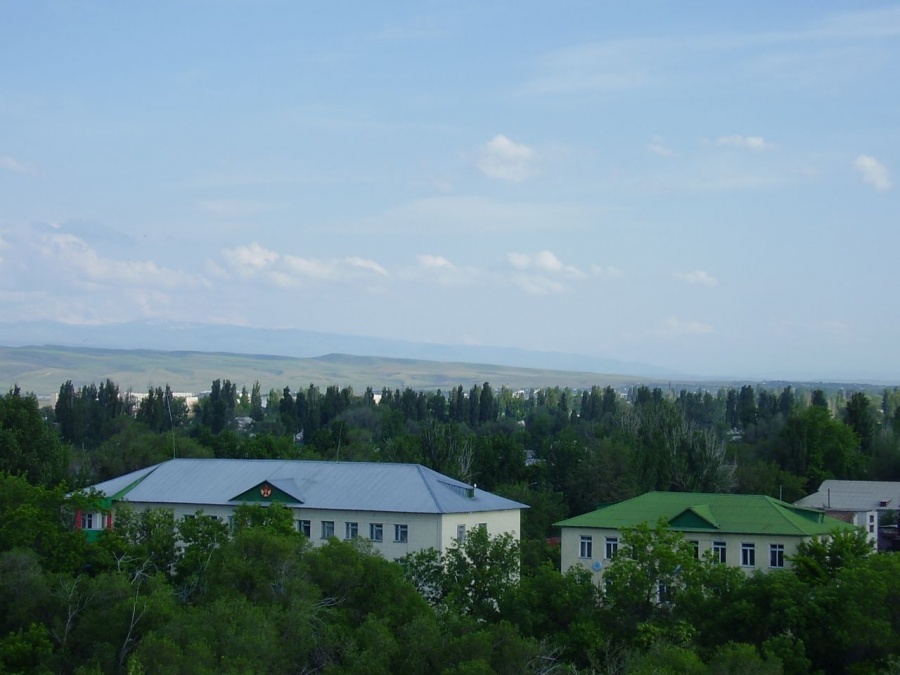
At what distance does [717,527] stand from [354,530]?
12.5m

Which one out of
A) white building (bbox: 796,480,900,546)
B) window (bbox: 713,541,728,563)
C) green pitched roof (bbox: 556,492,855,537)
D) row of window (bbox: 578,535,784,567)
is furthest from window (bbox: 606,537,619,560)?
white building (bbox: 796,480,900,546)

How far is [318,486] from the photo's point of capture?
47531 mm

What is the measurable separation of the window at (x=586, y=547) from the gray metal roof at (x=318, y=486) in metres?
3.36

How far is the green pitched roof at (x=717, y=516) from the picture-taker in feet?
141

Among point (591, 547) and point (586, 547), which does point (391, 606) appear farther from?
point (586, 547)

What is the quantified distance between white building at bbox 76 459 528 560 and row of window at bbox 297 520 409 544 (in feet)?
0.11

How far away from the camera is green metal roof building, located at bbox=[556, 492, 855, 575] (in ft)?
140

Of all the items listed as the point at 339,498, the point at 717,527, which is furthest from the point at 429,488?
the point at 717,527

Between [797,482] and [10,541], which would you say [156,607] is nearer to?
[10,541]

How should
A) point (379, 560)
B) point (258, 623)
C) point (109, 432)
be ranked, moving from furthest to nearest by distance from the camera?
1. point (109, 432)
2. point (379, 560)
3. point (258, 623)

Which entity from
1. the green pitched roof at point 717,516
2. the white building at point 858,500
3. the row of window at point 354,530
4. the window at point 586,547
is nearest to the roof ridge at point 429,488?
the row of window at point 354,530

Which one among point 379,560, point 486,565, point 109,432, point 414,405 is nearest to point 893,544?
point 486,565

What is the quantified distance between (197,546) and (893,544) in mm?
33844

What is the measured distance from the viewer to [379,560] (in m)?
32.8
